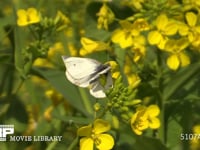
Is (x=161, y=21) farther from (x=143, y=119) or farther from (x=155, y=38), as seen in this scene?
(x=143, y=119)

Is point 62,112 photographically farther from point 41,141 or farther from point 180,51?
point 180,51

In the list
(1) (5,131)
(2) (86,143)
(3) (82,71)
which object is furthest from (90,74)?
(1) (5,131)

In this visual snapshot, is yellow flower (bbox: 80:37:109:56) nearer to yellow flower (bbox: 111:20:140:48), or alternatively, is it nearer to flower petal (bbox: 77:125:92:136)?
yellow flower (bbox: 111:20:140:48)

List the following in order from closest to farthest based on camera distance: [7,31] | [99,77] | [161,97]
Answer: [99,77] < [161,97] < [7,31]

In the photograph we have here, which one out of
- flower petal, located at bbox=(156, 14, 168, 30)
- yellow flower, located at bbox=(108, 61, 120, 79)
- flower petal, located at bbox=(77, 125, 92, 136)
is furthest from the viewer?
flower petal, located at bbox=(156, 14, 168, 30)

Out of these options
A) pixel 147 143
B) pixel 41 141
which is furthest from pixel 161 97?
pixel 41 141

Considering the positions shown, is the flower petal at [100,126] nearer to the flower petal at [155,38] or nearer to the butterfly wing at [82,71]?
the butterfly wing at [82,71]

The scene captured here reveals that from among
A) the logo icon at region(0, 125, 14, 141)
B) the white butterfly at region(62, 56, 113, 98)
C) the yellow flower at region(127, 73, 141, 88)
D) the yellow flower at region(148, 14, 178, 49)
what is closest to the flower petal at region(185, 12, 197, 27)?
the yellow flower at region(148, 14, 178, 49)
